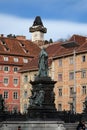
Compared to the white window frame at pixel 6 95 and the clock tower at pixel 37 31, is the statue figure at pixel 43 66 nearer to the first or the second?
the white window frame at pixel 6 95

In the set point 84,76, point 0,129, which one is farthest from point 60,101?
point 0,129

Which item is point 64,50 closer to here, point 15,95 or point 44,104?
point 15,95

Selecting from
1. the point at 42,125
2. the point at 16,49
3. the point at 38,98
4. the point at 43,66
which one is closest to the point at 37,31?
the point at 16,49

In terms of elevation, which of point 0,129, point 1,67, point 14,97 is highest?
point 1,67

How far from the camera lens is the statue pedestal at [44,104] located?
95.0 feet

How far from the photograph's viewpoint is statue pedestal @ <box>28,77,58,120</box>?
2897cm

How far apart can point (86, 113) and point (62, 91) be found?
3144 cm

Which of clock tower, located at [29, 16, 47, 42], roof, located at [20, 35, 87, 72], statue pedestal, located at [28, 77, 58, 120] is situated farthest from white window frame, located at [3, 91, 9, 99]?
clock tower, located at [29, 16, 47, 42]

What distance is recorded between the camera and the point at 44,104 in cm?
2950

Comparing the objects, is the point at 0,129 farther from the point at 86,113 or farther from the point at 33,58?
the point at 33,58

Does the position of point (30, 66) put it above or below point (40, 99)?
above

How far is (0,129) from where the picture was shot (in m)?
27.9

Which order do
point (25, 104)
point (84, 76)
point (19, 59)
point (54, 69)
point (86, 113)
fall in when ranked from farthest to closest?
point (19, 59) → point (25, 104) → point (54, 69) → point (84, 76) → point (86, 113)

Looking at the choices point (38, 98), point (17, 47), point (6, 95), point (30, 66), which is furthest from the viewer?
point (17, 47)
